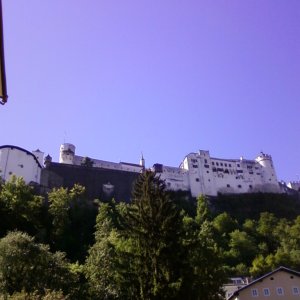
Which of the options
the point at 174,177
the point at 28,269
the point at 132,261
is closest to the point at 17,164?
the point at 174,177

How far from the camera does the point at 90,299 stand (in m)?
29.3

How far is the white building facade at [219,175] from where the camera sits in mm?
92500

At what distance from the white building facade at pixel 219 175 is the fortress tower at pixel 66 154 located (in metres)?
18.5

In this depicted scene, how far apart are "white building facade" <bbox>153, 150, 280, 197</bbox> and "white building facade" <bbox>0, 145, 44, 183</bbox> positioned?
29.6m

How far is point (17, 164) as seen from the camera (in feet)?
227

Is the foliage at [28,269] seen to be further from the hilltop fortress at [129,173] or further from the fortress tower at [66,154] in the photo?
the fortress tower at [66,154]

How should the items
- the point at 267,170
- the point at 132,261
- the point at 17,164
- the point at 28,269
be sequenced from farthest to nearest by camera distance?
the point at 267,170, the point at 17,164, the point at 28,269, the point at 132,261

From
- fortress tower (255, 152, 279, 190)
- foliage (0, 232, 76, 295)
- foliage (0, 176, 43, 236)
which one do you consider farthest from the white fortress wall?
foliage (0, 232, 76, 295)

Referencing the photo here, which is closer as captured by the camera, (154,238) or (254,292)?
(154,238)

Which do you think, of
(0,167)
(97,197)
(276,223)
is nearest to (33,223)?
(0,167)

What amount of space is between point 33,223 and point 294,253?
123 ft

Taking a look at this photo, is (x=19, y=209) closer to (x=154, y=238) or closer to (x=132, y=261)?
(x=132, y=261)

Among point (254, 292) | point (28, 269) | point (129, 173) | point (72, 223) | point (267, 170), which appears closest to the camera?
point (28, 269)

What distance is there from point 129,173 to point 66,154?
1527 centimetres
